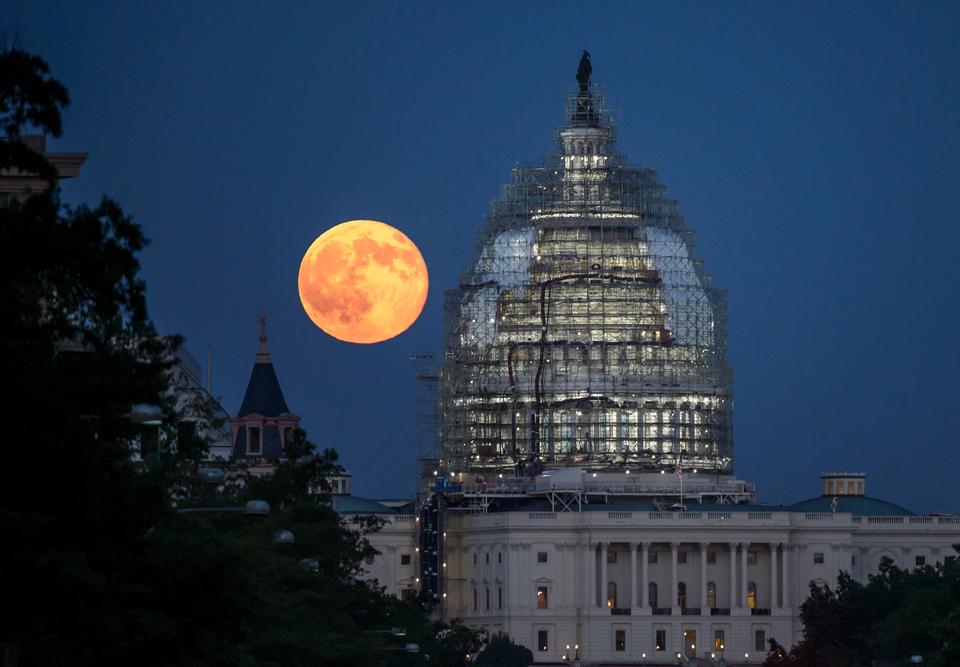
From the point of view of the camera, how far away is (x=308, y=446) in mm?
152000

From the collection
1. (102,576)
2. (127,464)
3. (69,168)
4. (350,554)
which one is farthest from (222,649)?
(350,554)

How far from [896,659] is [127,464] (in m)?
108

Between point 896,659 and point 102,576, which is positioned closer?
point 102,576

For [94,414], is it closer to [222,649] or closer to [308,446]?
[222,649]

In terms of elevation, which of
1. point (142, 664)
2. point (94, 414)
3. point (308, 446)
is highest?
point (308, 446)

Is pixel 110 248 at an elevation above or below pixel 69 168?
below

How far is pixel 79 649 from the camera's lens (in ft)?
242

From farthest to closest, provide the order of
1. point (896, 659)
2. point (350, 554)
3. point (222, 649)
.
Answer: point (896, 659), point (350, 554), point (222, 649)

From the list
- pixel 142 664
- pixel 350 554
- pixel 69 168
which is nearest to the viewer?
pixel 142 664

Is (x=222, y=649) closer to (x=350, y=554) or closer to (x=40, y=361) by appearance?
(x=40, y=361)

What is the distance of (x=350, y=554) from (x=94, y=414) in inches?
2936

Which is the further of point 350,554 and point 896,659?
point 896,659

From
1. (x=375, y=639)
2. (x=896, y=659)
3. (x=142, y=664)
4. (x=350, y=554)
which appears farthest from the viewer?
(x=896, y=659)

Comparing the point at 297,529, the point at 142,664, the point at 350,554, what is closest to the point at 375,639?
the point at 297,529
